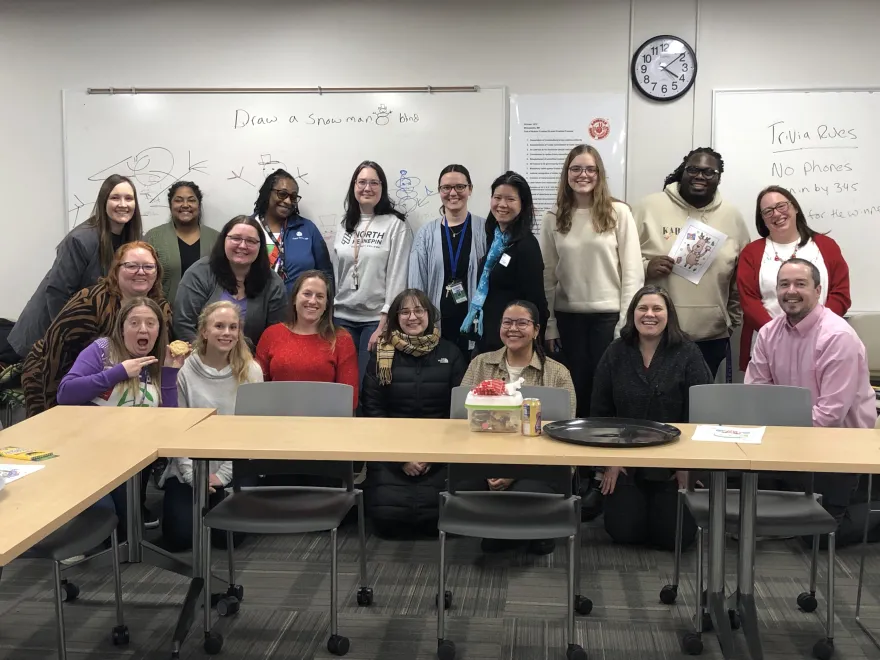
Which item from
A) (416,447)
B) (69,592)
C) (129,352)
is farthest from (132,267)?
(416,447)

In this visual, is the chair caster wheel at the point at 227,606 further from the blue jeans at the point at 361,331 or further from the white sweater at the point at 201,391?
the blue jeans at the point at 361,331

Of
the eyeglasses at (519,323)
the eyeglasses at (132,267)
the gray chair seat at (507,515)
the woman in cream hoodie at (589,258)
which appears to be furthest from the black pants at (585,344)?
the eyeglasses at (132,267)

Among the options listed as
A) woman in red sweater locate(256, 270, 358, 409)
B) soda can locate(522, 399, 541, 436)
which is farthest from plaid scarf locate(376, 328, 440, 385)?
soda can locate(522, 399, 541, 436)

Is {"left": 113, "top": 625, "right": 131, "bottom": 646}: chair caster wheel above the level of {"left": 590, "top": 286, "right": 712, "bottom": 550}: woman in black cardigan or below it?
below

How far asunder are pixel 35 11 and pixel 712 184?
12.8 ft

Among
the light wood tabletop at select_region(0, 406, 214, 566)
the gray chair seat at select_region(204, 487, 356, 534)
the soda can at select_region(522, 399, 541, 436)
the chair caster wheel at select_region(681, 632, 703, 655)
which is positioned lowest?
the chair caster wheel at select_region(681, 632, 703, 655)

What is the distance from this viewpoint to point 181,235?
4.70 m

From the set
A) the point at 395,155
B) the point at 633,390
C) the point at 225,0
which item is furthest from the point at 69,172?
the point at 633,390

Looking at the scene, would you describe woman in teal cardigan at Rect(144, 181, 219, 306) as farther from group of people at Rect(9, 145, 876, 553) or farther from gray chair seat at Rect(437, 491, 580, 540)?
gray chair seat at Rect(437, 491, 580, 540)

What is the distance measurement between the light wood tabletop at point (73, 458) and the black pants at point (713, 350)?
248 cm

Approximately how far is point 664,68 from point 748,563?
294cm

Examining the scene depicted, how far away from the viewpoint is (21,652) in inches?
105

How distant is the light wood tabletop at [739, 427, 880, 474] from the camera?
2.31 meters

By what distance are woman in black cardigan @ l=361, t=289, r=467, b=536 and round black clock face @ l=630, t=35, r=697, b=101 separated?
1.91 metres
